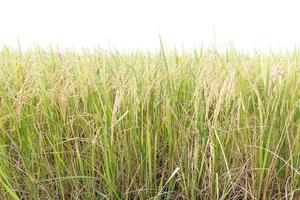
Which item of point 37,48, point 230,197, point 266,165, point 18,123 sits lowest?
point 230,197

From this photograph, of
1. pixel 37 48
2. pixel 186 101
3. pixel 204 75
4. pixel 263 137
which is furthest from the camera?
pixel 37 48

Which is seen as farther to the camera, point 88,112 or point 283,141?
point 88,112

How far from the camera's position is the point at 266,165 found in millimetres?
1080

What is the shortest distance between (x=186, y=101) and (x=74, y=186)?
44cm

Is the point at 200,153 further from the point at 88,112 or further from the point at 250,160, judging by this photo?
the point at 88,112

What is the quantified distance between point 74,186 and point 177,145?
0.34 meters

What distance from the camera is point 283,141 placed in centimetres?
109

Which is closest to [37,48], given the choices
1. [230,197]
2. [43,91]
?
[43,91]

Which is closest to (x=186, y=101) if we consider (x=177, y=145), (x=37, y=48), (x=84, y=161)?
(x=177, y=145)

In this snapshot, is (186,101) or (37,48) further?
(37,48)

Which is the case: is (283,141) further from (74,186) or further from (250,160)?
(74,186)

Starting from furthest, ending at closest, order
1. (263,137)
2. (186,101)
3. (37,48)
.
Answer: (37,48), (186,101), (263,137)

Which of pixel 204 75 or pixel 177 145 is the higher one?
pixel 204 75

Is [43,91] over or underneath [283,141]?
over
